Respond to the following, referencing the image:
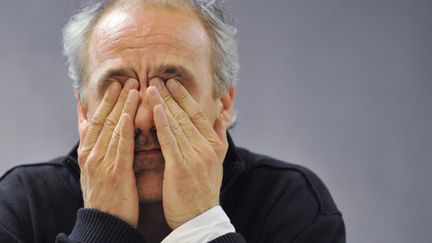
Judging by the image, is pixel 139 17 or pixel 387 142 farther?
pixel 387 142

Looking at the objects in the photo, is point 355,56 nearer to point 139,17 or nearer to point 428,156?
point 428,156

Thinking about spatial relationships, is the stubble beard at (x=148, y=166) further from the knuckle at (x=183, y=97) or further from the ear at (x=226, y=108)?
the ear at (x=226, y=108)

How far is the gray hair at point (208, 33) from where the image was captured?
1.72 metres

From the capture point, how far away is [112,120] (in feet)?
4.97

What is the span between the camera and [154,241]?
1725 millimetres

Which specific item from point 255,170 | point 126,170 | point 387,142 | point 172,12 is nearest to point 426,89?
point 387,142

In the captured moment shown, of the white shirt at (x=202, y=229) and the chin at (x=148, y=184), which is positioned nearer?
the white shirt at (x=202, y=229)

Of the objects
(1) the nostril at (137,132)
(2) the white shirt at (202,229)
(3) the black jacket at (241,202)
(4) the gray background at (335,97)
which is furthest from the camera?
(4) the gray background at (335,97)

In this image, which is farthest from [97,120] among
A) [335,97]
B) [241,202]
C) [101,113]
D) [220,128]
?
[335,97]

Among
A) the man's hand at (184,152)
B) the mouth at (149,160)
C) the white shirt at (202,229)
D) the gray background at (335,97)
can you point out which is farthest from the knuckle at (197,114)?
the gray background at (335,97)

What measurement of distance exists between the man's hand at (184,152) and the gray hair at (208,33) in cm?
17

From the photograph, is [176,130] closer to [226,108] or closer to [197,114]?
[197,114]

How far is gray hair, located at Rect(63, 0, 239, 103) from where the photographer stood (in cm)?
172

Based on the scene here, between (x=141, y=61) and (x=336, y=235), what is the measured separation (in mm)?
645
